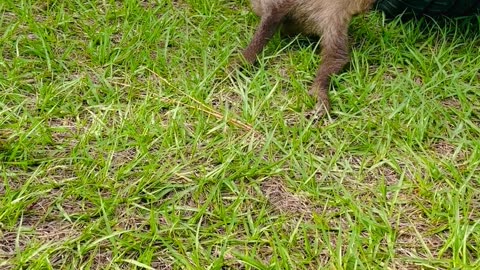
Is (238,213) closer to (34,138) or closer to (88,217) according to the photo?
(88,217)

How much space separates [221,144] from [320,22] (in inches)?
35.6

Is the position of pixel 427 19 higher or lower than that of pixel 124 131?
higher

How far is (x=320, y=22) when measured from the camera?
328cm

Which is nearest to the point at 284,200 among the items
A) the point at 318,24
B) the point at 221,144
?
the point at 221,144

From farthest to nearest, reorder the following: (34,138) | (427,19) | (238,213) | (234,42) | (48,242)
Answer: (427,19), (234,42), (34,138), (238,213), (48,242)

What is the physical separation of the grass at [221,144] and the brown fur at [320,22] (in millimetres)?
92

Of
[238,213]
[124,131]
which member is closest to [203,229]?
[238,213]

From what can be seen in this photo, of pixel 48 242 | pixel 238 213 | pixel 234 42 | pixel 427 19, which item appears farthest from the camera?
→ pixel 427 19

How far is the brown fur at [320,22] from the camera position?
3209 mm

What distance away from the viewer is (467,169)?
2721mm

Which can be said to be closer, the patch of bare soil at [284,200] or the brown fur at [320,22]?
the patch of bare soil at [284,200]

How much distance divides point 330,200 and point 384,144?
448 mm

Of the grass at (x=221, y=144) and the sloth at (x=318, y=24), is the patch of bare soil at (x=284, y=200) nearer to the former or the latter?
the grass at (x=221, y=144)

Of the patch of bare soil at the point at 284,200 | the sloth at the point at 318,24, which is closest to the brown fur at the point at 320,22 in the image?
the sloth at the point at 318,24
